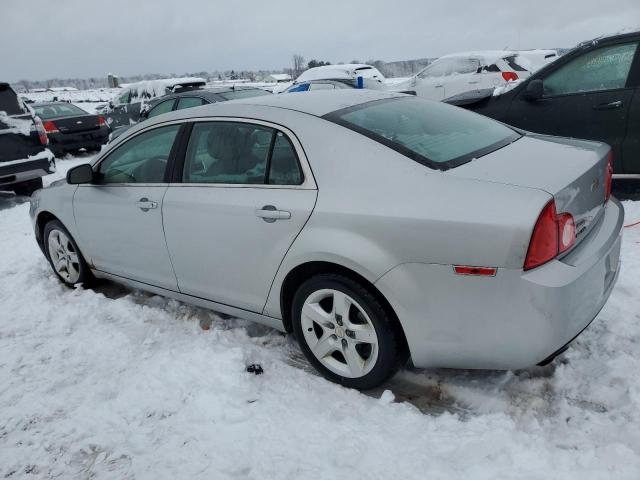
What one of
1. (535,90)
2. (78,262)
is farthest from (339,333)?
Result: (535,90)

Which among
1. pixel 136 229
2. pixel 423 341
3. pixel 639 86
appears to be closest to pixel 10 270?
pixel 136 229

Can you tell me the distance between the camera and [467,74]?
11453 mm

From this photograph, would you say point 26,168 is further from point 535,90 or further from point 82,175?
point 535,90

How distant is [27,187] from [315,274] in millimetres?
7903

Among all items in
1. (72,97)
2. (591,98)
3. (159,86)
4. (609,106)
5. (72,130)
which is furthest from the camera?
(72,97)

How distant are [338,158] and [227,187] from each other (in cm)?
76

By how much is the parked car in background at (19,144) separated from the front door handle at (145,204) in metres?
5.33

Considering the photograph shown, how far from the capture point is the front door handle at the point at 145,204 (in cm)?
339

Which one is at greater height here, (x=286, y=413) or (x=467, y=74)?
(x=467, y=74)

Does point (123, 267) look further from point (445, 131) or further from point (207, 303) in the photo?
point (445, 131)

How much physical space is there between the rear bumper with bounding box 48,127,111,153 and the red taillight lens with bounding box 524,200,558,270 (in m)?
11.5

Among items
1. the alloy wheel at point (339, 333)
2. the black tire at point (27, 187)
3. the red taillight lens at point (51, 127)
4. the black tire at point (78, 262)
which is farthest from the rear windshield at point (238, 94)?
the alloy wheel at point (339, 333)

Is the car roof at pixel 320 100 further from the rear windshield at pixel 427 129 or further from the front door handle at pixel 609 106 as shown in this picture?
the front door handle at pixel 609 106

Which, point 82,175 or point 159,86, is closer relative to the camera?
point 82,175
